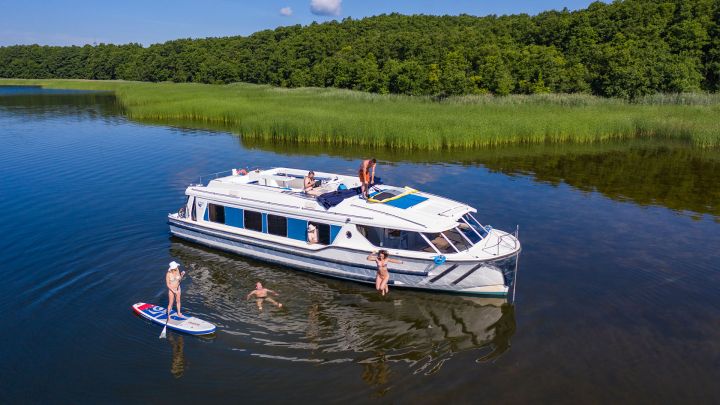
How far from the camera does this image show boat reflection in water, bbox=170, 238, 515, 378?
12.9m

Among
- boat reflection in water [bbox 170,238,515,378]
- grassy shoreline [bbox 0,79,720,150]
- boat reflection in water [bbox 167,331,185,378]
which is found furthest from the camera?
grassy shoreline [bbox 0,79,720,150]

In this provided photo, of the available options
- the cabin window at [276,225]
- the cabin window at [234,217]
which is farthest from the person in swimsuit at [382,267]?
the cabin window at [234,217]

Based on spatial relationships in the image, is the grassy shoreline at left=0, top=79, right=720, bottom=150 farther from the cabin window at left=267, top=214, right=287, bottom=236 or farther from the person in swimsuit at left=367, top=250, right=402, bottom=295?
the person in swimsuit at left=367, top=250, right=402, bottom=295

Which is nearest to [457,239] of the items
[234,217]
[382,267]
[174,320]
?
[382,267]

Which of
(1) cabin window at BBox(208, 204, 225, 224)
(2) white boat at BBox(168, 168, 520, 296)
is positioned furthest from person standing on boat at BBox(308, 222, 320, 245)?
(1) cabin window at BBox(208, 204, 225, 224)

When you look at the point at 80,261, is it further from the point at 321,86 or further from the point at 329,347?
the point at 321,86

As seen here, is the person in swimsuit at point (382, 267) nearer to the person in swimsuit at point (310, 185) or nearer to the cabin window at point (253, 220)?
the person in swimsuit at point (310, 185)

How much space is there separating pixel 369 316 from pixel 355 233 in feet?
9.12

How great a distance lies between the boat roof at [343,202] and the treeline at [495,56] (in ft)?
160

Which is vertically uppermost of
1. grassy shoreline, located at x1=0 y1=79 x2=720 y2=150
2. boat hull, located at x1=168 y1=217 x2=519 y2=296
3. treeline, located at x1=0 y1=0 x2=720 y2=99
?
treeline, located at x1=0 y1=0 x2=720 y2=99

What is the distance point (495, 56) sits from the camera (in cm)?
6894

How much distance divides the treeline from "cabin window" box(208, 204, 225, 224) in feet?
167

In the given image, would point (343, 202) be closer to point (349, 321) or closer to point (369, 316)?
point (369, 316)

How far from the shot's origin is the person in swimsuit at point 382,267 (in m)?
15.4
